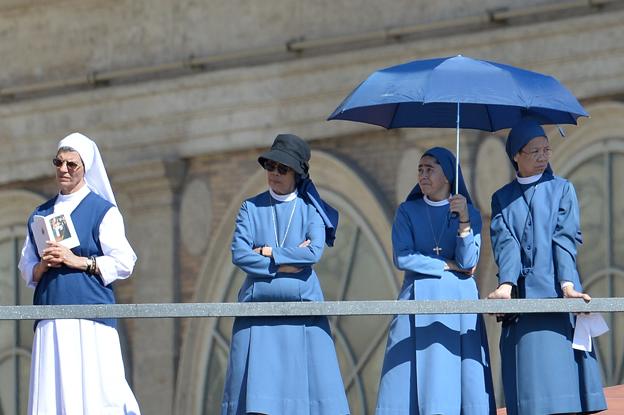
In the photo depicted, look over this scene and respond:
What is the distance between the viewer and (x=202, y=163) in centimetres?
1952

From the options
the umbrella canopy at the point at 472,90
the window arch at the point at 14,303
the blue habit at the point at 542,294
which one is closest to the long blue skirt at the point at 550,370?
the blue habit at the point at 542,294

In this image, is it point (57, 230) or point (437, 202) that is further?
point (437, 202)

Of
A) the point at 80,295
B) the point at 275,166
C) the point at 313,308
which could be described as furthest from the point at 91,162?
the point at 313,308

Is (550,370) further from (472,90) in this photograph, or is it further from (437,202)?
(472,90)

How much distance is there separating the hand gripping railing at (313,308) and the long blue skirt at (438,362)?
34 centimetres

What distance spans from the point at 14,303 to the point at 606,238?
255 inches

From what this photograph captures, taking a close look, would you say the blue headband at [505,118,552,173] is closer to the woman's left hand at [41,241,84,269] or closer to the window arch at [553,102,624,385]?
the woman's left hand at [41,241,84,269]

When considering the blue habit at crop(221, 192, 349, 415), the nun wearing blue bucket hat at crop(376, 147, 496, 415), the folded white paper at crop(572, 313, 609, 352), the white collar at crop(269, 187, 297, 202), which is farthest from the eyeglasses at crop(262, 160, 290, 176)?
the folded white paper at crop(572, 313, 609, 352)

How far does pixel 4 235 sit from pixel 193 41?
111 inches

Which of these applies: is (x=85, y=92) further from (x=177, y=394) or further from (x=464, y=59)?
(x=464, y=59)

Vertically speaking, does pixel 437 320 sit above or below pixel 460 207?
below

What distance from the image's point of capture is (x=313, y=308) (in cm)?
1022

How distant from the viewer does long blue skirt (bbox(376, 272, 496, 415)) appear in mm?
10234

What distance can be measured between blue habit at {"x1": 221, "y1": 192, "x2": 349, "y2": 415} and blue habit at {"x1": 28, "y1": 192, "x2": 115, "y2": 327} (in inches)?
26.1
